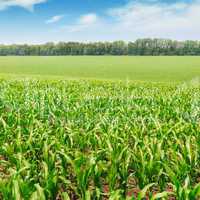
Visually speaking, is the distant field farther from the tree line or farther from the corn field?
the tree line

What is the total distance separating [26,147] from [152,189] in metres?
2.01

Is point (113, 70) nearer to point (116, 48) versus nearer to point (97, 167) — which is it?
point (97, 167)

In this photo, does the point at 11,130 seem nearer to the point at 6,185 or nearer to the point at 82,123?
the point at 82,123

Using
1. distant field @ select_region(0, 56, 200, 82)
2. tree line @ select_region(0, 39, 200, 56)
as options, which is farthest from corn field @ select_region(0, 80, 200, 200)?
tree line @ select_region(0, 39, 200, 56)

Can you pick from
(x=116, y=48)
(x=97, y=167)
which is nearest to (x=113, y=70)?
(x=97, y=167)

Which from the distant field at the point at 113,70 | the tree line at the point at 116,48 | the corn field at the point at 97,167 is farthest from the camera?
the tree line at the point at 116,48

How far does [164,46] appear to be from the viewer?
13650cm

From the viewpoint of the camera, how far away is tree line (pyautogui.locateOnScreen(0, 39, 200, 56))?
446ft

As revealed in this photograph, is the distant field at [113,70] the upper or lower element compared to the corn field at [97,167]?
lower

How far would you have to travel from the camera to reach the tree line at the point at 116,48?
136000 millimetres

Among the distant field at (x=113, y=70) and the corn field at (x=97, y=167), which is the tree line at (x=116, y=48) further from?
the corn field at (x=97, y=167)

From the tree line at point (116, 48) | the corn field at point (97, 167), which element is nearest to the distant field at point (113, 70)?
the corn field at point (97, 167)

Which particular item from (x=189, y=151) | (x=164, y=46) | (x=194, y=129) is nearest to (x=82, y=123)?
(x=194, y=129)

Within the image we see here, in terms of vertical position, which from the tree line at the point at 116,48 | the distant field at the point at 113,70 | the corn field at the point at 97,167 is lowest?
the distant field at the point at 113,70
